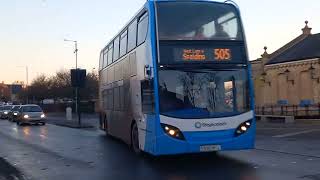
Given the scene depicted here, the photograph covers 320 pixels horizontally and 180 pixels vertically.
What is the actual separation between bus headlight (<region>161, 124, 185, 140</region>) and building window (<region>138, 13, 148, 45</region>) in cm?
272

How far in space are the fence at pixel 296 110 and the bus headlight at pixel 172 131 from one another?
27506mm

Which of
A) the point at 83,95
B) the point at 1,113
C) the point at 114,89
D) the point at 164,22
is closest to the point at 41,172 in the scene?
the point at 164,22

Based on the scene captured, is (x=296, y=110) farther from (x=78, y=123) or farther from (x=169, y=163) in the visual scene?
(x=169, y=163)

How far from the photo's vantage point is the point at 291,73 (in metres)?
50.5

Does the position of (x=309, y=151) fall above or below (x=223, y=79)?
below

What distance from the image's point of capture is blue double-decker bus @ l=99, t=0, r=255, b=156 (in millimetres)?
13344

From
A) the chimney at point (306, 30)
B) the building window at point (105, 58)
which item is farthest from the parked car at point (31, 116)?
the chimney at point (306, 30)

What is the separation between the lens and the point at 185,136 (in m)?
13.3

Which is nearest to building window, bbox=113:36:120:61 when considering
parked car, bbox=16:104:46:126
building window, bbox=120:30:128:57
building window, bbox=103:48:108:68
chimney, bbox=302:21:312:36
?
building window, bbox=120:30:128:57

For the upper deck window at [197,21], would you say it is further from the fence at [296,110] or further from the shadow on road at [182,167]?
the fence at [296,110]

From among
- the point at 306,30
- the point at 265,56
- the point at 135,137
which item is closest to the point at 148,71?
the point at 135,137

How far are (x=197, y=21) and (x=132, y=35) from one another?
3.38m

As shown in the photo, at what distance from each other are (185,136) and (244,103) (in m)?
1.82

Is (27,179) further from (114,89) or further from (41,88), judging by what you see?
(41,88)
